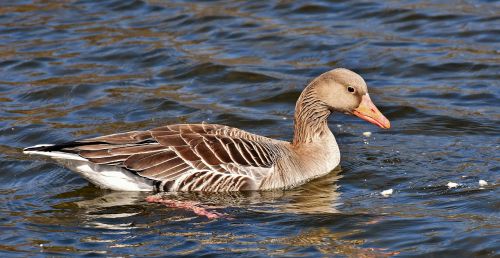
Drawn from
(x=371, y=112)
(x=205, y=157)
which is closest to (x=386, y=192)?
(x=371, y=112)

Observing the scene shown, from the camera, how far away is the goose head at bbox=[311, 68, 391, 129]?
1230 centimetres

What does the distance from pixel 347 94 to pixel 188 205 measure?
8.74ft

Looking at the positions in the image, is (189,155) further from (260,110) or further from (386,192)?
(260,110)

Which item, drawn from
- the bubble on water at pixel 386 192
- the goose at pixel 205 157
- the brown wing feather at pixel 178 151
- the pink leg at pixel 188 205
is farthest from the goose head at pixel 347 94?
the pink leg at pixel 188 205

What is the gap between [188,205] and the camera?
1102 cm

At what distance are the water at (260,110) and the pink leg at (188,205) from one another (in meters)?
0.11

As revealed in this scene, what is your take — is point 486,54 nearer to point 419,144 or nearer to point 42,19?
point 419,144

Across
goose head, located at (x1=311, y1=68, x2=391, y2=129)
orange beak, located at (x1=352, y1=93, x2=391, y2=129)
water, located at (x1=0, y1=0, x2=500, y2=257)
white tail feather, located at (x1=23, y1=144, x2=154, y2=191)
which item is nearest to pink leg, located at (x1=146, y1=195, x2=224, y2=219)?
water, located at (x1=0, y1=0, x2=500, y2=257)

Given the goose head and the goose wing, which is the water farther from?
the goose head

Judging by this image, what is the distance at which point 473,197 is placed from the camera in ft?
35.3

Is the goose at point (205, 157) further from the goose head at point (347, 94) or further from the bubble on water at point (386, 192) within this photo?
the bubble on water at point (386, 192)

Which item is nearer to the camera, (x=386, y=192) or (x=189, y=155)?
(x=386, y=192)

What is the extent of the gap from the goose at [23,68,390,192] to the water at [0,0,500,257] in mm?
214

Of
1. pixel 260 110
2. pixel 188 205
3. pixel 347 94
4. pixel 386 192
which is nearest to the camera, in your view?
pixel 188 205
